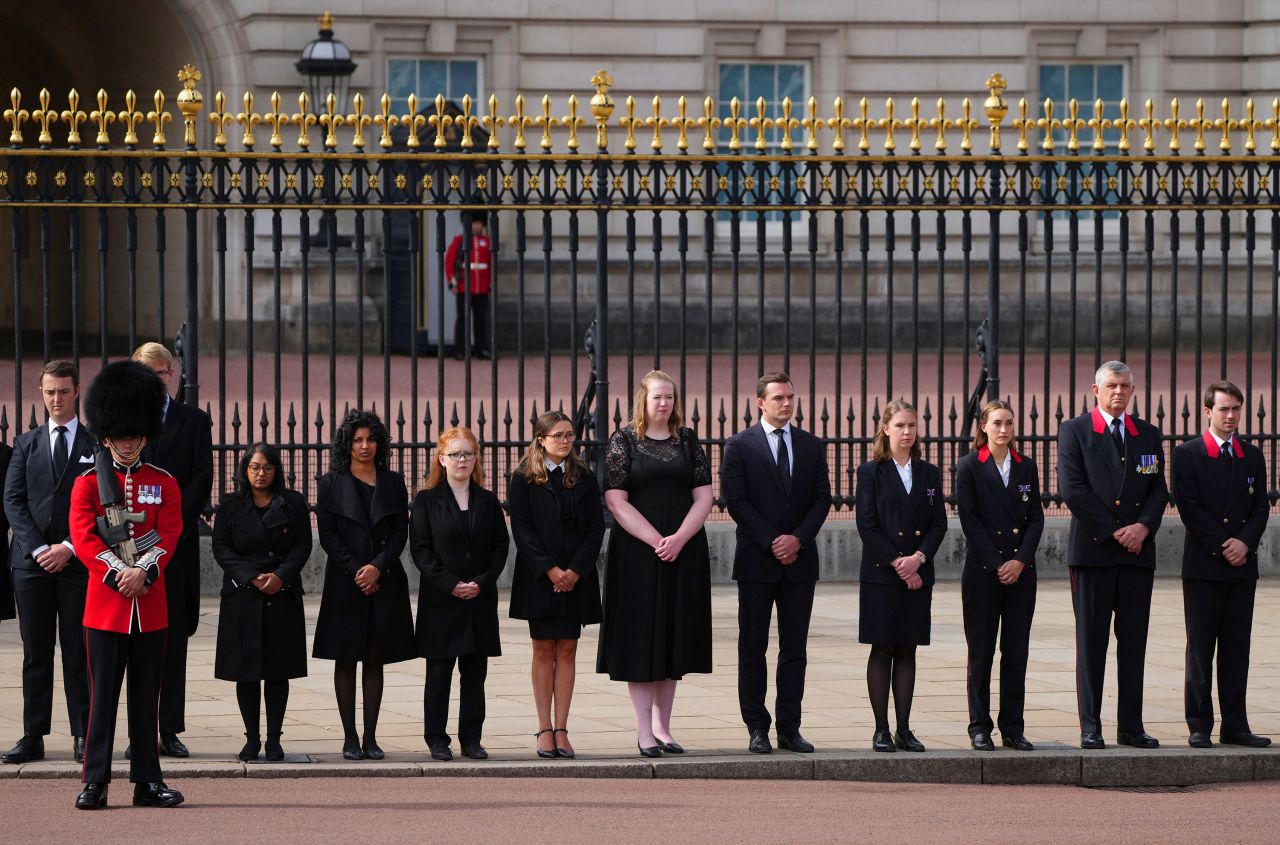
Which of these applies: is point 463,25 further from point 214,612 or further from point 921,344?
point 214,612

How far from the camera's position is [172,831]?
24.8ft

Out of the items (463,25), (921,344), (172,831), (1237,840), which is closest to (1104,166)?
(1237,840)

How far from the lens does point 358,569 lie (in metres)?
9.14

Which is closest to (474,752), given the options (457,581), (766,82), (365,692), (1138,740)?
(365,692)

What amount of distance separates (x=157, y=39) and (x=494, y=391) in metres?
14.2

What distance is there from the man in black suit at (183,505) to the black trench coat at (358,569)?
1.65 feet

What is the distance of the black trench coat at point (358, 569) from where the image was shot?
29.9 feet

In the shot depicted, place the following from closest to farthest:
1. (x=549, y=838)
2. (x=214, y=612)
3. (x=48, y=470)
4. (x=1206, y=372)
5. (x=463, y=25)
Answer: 1. (x=549, y=838)
2. (x=48, y=470)
3. (x=214, y=612)
4. (x=1206, y=372)
5. (x=463, y=25)

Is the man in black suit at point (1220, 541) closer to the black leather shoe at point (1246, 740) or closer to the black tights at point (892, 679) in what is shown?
the black leather shoe at point (1246, 740)

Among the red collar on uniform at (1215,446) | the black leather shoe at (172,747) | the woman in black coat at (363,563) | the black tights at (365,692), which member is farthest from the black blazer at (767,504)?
the black leather shoe at (172,747)

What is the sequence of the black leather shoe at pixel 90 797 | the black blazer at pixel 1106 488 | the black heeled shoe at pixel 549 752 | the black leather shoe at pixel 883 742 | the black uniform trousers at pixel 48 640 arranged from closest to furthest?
the black leather shoe at pixel 90 797, the black uniform trousers at pixel 48 640, the black heeled shoe at pixel 549 752, the black leather shoe at pixel 883 742, the black blazer at pixel 1106 488

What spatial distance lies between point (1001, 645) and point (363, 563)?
249 cm

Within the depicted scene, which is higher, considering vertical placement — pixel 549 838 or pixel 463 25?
pixel 463 25

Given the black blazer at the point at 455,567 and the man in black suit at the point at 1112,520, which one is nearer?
the black blazer at the point at 455,567
